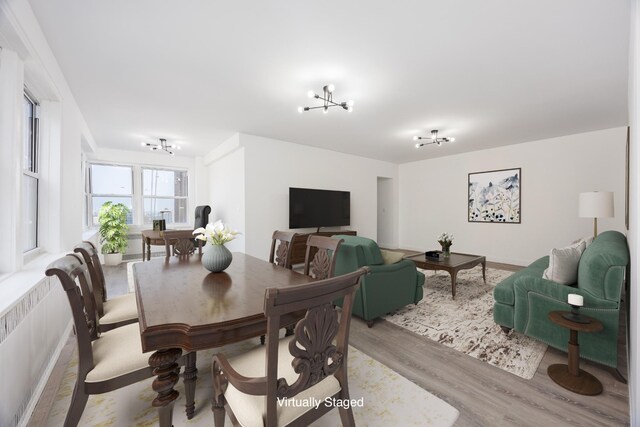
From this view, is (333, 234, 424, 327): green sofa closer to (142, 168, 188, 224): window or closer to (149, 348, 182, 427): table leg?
(149, 348, 182, 427): table leg

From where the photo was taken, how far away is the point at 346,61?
247cm

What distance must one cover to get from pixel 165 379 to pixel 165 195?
6.32 meters

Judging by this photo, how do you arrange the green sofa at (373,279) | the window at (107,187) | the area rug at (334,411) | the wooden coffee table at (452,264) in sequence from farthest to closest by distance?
the window at (107,187), the wooden coffee table at (452,264), the green sofa at (373,279), the area rug at (334,411)

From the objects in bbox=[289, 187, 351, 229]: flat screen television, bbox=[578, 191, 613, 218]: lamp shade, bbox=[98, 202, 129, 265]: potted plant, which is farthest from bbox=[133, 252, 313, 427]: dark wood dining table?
bbox=[98, 202, 129, 265]: potted plant

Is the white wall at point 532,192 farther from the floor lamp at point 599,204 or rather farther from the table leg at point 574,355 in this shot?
the table leg at point 574,355

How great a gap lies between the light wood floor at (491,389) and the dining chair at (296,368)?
100 cm

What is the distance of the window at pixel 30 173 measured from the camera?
2164 mm

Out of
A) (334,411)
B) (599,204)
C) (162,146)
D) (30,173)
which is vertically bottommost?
(334,411)

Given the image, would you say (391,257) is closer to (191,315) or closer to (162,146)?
(191,315)

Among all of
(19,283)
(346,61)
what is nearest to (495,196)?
(346,61)

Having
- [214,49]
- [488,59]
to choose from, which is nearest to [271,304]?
[214,49]

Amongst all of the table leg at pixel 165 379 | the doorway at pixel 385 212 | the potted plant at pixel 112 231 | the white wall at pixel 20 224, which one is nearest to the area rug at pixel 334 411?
the white wall at pixel 20 224

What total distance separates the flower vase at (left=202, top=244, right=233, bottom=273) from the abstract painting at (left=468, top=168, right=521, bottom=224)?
19.7 ft

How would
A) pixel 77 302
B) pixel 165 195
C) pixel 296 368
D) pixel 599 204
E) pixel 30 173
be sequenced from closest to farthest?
pixel 296 368
pixel 77 302
pixel 30 173
pixel 599 204
pixel 165 195
